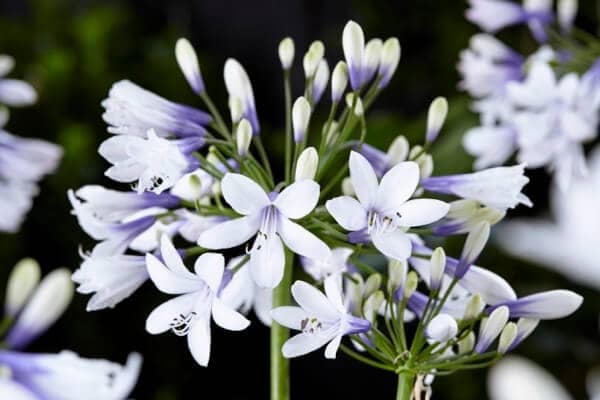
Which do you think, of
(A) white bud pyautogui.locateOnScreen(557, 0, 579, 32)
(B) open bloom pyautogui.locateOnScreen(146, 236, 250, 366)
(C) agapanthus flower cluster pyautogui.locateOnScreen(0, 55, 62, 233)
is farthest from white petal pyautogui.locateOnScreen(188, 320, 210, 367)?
(A) white bud pyautogui.locateOnScreen(557, 0, 579, 32)

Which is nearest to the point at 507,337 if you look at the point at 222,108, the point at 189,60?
the point at 189,60

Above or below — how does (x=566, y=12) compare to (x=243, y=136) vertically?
below

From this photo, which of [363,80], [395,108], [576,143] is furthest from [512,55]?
[395,108]

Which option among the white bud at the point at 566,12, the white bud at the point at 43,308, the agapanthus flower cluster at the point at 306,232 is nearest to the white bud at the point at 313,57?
the agapanthus flower cluster at the point at 306,232

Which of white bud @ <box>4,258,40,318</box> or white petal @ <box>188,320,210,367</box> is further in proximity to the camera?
white bud @ <box>4,258,40,318</box>

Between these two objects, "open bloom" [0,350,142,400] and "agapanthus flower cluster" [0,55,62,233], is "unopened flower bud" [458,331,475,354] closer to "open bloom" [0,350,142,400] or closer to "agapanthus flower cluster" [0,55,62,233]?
"open bloom" [0,350,142,400]

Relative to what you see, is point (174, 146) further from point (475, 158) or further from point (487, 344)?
point (475, 158)

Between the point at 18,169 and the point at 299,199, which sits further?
the point at 18,169

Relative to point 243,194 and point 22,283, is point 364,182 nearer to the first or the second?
point 243,194
